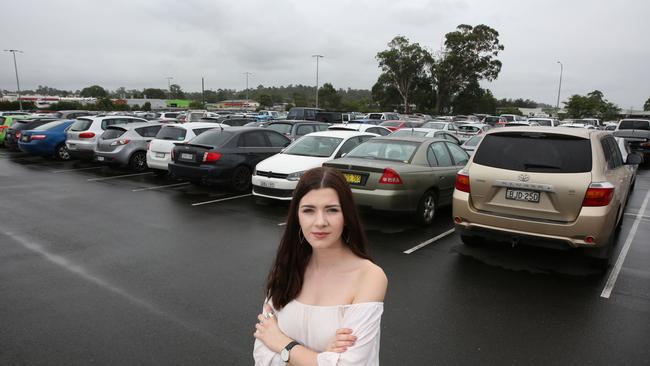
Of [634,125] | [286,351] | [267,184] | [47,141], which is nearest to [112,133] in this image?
[47,141]

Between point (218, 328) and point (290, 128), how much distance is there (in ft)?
36.9

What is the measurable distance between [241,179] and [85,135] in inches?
271

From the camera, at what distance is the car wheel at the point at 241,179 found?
10.1m

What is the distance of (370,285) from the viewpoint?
1588mm

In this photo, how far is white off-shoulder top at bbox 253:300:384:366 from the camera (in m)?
1.49

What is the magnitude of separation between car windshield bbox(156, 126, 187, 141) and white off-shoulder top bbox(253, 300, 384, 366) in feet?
35.8

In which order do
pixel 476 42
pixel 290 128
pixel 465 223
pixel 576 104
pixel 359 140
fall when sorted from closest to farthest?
pixel 465 223 → pixel 359 140 → pixel 290 128 → pixel 476 42 → pixel 576 104

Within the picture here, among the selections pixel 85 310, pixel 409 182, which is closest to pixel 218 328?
pixel 85 310

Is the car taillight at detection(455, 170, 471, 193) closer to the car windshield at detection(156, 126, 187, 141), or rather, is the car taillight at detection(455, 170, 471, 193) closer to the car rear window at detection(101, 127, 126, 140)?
the car windshield at detection(156, 126, 187, 141)

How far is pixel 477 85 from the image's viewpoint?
59.9 meters

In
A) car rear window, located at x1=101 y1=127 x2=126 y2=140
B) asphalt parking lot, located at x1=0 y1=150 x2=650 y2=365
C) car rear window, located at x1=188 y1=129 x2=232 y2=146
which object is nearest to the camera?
asphalt parking lot, located at x1=0 y1=150 x2=650 y2=365

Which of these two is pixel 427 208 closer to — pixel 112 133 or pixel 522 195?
pixel 522 195

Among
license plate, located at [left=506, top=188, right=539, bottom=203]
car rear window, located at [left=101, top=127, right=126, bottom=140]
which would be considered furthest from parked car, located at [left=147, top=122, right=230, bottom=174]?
license plate, located at [left=506, top=188, right=539, bottom=203]

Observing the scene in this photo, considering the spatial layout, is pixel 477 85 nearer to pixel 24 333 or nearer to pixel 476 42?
pixel 476 42
